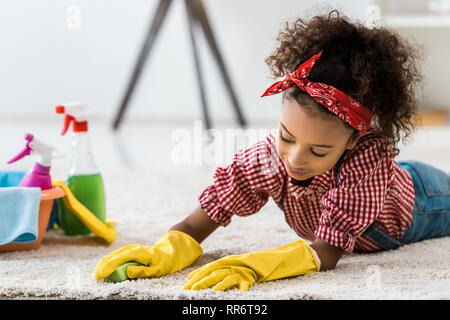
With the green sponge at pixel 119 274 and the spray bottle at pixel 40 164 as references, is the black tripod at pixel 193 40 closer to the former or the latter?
the spray bottle at pixel 40 164

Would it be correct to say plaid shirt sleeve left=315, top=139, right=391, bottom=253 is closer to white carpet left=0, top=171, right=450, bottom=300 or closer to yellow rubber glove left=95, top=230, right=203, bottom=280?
white carpet left=0, top=171, right=450, bottom=300

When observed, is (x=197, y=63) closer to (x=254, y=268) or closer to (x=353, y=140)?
(x=353, y=140)

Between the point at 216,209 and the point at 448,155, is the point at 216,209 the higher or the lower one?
the higher one

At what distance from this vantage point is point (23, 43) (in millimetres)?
2896

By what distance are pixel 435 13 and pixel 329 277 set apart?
2244mm

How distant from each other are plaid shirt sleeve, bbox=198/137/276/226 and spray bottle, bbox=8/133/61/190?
268mm

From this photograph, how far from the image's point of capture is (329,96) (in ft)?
2.65

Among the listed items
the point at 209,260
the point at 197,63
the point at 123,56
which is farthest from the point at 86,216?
the point at 123,56

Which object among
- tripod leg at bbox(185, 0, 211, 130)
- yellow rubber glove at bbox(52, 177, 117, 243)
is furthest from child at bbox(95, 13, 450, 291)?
tripod leg at bbox(185, 0, 211, 130)

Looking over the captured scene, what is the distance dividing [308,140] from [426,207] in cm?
36

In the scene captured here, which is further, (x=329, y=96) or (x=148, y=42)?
(x=148, y=42)

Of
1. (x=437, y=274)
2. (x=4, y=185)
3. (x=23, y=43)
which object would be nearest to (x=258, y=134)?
(x=23, y=43)

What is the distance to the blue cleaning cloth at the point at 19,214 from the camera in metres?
0.94
